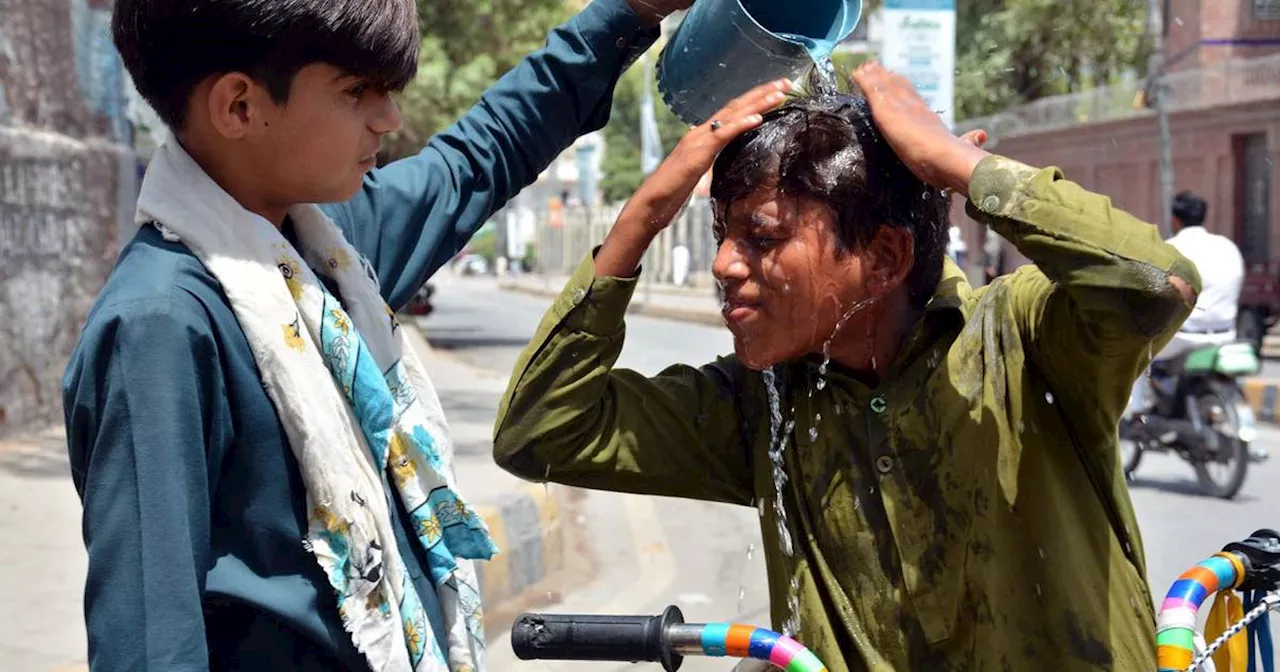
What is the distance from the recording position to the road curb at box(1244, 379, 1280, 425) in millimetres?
11039

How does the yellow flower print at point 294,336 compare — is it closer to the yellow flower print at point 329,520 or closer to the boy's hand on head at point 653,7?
the yellow flower print at point 329,520

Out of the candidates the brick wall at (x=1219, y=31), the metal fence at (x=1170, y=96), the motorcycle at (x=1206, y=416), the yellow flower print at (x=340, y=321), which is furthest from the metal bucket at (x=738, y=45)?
the brick wall at (x=1219, y=31)

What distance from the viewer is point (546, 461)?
1.84 metres

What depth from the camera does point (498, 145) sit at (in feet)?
7.27

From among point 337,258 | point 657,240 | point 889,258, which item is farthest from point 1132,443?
point 657,240

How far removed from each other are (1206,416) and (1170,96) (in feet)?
58.0

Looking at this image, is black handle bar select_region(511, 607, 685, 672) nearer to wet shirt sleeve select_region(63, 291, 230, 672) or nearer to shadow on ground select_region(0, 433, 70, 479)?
wet shirt sleeve select_region(63, 291, 230, 672)

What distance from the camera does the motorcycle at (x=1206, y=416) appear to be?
297 inches

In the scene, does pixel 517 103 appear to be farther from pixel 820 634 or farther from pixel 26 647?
pixel 26 647

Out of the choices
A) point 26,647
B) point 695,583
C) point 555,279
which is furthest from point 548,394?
point 555,279

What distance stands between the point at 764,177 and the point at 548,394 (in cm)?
38

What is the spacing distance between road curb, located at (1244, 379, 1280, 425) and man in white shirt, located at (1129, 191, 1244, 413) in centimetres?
321

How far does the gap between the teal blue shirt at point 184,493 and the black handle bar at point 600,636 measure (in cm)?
17

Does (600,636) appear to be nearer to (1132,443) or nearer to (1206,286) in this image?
(1206,286)
